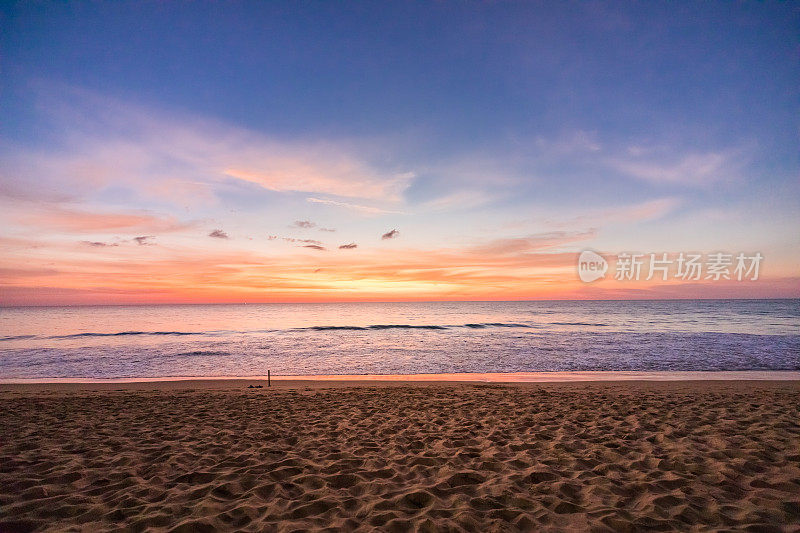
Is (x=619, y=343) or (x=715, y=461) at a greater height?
(x=715, y=461)

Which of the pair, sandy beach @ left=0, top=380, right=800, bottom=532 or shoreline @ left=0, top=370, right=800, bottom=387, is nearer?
sandy beach @ left=0, top=380, right=800, bottom=532

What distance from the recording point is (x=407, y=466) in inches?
222

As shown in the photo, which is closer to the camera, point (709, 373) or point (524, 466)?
point (524, 466)

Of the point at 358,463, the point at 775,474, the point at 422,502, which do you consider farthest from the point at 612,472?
the point at 358,463

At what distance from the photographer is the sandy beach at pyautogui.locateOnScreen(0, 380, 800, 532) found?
4.17m

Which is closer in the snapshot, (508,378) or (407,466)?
(407,466)

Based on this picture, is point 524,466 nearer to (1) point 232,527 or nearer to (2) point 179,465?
(1) point 232,527

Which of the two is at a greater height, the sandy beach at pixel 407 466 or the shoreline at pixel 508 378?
the sandy beach at pixel 407 466

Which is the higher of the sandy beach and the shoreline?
the sandy beach

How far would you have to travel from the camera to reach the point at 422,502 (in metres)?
4.53

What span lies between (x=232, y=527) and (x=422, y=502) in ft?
6.94

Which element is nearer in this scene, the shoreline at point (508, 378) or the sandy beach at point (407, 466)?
the sandy beach at point (407, 466)

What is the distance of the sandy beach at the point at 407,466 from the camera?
13.7 feet

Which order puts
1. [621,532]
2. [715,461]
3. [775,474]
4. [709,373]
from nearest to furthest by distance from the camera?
A: 1. [621,532]
2. [775,474]
3. [715,461]
4. [709,373]
